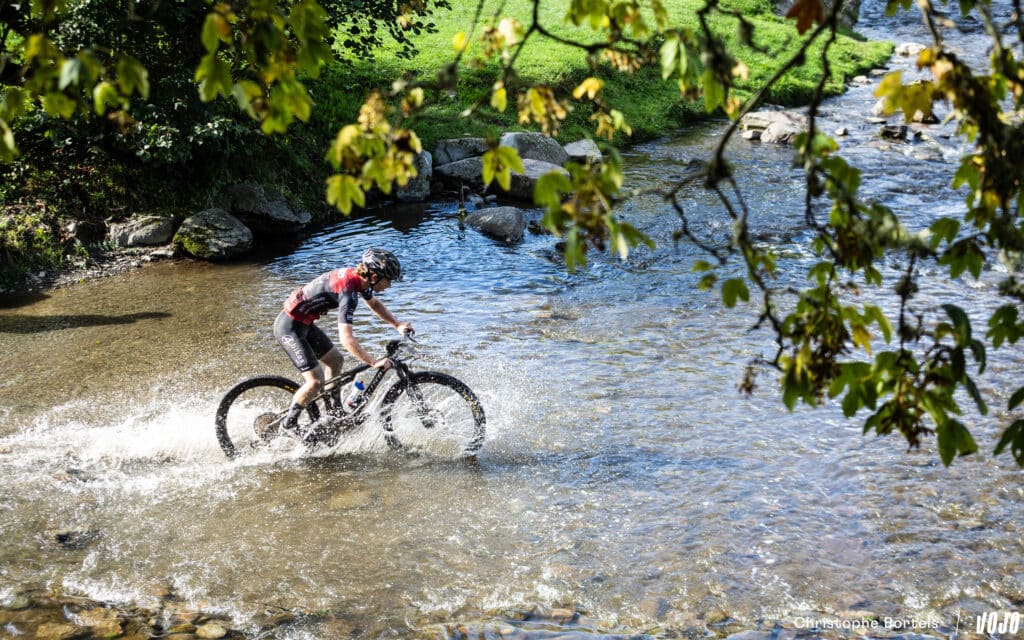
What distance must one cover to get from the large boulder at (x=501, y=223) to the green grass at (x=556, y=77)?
2242 mm

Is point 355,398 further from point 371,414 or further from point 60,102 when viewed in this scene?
point 60,102

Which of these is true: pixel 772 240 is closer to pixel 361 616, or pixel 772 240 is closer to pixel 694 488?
pixel 694 488

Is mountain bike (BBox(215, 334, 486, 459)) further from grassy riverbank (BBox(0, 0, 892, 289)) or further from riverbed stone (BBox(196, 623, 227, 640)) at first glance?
grassy riverbank (BBox(0, 0, 892, 289))

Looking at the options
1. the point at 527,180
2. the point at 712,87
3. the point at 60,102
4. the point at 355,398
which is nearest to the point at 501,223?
the point at 527,180

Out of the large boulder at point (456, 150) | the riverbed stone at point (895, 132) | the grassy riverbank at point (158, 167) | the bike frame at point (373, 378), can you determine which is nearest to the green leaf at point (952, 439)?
the bike frame at point (373, 378)

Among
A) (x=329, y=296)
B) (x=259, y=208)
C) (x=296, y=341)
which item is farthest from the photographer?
(x=259, y=208)

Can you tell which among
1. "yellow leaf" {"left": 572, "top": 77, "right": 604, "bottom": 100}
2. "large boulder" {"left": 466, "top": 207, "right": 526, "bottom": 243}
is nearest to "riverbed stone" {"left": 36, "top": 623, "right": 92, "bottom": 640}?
"yellow leaf" {"left": 572, "top": 77, "right": 604, "bottom": 100}

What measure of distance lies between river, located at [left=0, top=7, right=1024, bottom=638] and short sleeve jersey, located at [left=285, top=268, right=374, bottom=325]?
1.56 meters

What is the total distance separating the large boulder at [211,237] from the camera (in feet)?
55.2

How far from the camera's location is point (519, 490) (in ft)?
28.8

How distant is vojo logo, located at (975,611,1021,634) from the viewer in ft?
21.1

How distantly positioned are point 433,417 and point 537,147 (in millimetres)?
14666

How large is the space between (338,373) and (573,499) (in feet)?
10.2

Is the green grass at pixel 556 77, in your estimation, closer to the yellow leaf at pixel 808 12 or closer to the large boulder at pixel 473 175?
the large boulder at pixel 473 175
